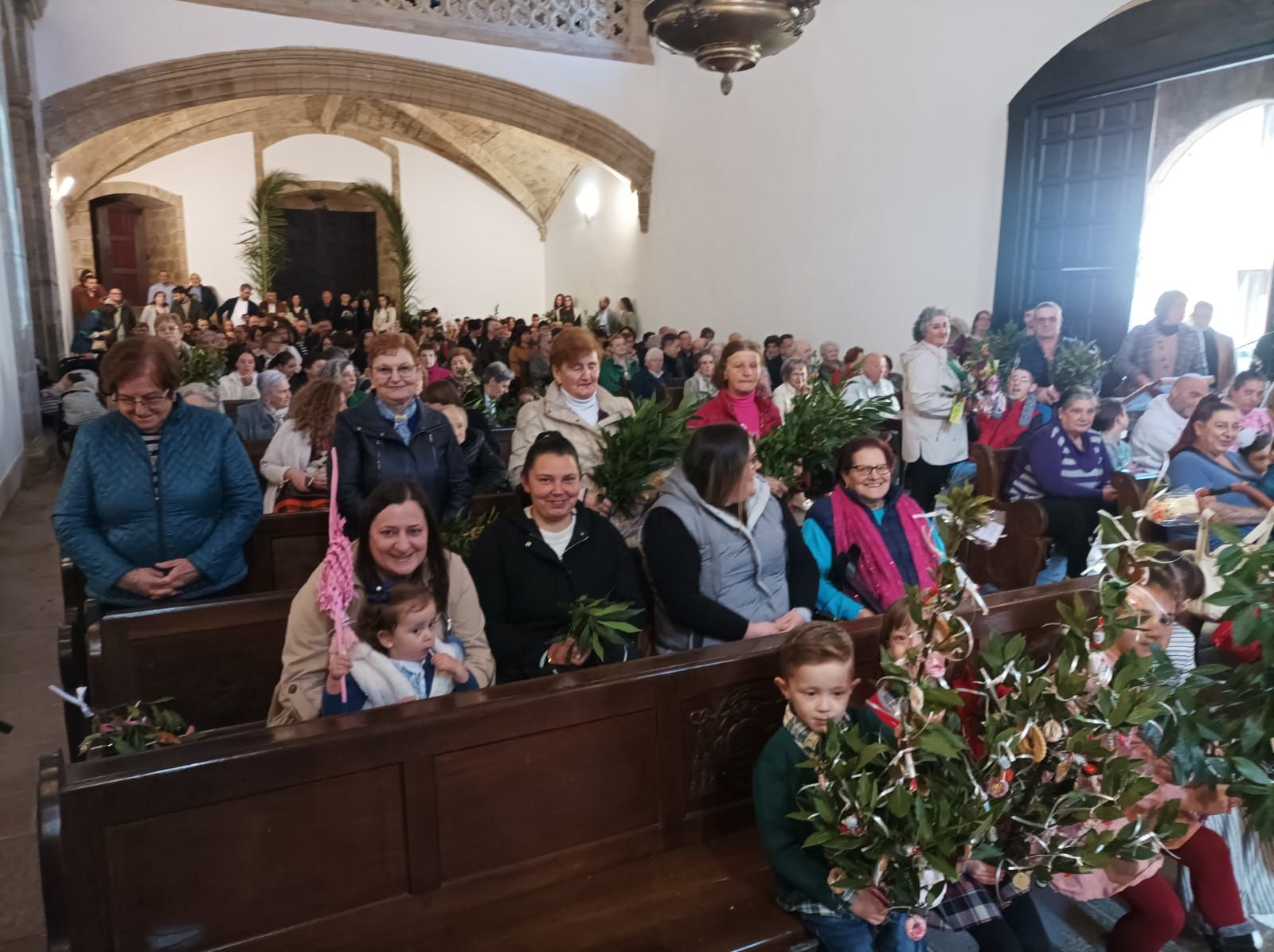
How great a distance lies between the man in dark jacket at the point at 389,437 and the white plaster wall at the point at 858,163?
6.23 metres

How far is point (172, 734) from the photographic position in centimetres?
207

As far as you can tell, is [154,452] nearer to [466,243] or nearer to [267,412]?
[267,412]

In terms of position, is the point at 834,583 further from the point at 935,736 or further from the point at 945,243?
the point at 945,243

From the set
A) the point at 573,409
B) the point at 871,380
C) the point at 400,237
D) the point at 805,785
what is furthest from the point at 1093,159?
the point at 400,237

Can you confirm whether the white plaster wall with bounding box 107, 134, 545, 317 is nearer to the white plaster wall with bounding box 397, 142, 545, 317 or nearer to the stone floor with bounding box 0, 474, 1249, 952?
the white plaster wall with bounding box 397, 142, 545, 317

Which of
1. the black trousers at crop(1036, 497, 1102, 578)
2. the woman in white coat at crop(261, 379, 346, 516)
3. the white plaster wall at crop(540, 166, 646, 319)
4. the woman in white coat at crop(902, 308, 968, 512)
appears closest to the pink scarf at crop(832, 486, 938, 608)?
the black trousers at crop(1036, 497, 1102, 578)

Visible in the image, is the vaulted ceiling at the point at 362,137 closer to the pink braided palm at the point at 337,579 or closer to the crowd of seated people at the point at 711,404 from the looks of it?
the crowd of seated people at the point at 711,404

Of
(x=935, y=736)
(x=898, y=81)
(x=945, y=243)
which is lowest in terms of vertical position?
(x=935, y=736)

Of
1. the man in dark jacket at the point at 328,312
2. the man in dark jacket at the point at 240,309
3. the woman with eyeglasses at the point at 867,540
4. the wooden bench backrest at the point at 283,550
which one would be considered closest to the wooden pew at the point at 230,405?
the wooden bench backrest at the point at 283,550

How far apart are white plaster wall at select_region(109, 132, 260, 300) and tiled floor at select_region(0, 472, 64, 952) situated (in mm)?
9760

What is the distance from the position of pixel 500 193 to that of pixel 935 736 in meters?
17.1

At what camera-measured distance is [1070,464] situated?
4.70m

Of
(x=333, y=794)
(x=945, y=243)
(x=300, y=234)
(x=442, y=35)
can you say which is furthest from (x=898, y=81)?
(x=300, y=234)

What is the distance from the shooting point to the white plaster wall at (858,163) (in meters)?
7.97
